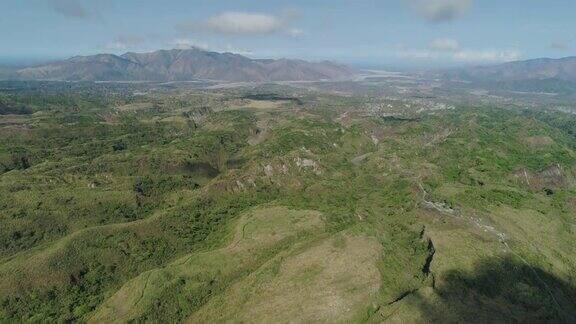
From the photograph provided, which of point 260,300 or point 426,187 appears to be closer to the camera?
point 260,300

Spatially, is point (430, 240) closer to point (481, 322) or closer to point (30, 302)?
point (481, 322)

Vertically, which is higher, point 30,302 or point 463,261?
point 463,261

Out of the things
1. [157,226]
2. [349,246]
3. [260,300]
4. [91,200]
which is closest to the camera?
[260,300]

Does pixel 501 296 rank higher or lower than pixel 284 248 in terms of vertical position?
higher

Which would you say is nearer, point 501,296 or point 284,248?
point 501,296

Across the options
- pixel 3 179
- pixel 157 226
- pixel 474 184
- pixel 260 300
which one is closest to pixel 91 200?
pixel 157 226

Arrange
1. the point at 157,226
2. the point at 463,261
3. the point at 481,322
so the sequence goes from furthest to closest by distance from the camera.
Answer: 1. the point at 157,226
2. the point at 463,261
3. the point at 481,322

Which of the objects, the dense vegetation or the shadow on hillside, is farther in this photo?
the dense vegetation

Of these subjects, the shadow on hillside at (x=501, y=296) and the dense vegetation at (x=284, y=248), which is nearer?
the shadow on hillside at (x=501, y=296)
